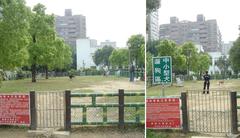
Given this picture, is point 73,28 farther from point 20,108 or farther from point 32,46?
point 32,46

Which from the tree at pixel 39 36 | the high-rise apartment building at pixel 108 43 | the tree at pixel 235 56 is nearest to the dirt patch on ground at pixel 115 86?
the high-rise apartment building at pixel 108 43

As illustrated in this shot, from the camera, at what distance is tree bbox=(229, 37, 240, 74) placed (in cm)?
460

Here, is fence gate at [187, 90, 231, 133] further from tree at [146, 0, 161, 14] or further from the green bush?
the green bush

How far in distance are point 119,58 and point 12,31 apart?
3.12 m

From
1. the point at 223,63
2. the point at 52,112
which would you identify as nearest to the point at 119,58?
the point at 52,112

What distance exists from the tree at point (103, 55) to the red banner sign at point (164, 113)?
1.22 m

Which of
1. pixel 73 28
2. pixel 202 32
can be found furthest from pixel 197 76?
pixel 73 28

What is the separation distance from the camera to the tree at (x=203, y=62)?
15.7 ft

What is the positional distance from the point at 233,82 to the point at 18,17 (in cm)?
502

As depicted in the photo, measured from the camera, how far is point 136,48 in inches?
206

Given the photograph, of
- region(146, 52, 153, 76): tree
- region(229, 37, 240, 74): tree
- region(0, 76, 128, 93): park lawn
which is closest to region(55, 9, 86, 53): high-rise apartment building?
region(0, 76, 128, 93): park lawn

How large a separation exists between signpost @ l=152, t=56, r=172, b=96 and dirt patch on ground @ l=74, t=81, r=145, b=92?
51 cm

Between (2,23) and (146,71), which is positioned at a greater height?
(2,23)

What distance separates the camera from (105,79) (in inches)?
245
